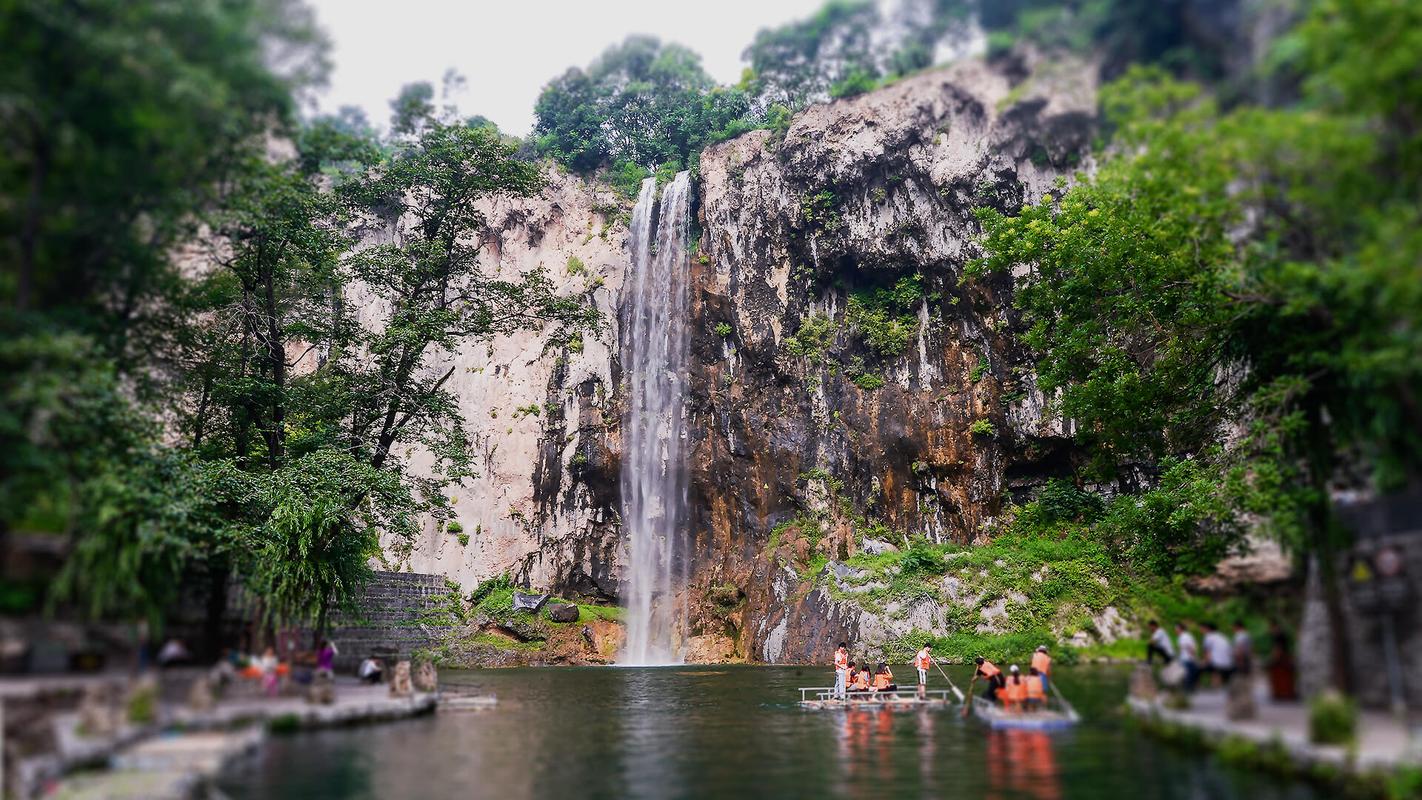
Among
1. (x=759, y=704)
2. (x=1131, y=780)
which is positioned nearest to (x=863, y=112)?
(x=759, y=704)

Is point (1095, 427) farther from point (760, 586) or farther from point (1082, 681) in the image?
point (760, 586)

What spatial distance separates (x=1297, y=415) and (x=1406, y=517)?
5.49 metres

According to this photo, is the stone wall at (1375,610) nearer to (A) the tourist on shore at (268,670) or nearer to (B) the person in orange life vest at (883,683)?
(B) the person in orange life vest at (883,683)

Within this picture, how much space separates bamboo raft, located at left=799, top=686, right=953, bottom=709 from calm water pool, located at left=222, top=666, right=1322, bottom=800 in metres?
0.77

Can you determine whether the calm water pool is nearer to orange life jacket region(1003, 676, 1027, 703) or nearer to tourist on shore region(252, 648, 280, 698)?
orange life jacket region(1003, 676, 1027, 703)

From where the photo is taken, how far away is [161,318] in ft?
55.7

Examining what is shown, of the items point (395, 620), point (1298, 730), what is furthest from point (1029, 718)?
point (395, 620)

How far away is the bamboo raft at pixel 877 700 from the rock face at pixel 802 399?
10.8 meters

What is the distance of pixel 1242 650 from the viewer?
13.5m

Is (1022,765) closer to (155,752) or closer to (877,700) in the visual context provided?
(877,700)

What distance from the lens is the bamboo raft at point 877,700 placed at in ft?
72.1

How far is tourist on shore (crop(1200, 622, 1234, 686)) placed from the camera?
49.3 feet

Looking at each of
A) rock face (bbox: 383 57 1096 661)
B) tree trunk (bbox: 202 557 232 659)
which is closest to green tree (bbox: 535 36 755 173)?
rock face (bbox: 383 57 1096 661)

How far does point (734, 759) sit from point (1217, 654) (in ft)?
27.1
